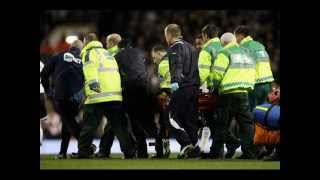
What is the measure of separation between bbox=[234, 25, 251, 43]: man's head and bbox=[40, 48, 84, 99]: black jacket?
88.8 inches

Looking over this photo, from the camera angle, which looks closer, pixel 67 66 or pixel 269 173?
pixel 269 173

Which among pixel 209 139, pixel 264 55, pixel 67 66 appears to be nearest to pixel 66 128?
pixel 67 66

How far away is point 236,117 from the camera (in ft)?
48.6

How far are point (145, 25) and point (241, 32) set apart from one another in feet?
13.8

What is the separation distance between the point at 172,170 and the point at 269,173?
3.83ft

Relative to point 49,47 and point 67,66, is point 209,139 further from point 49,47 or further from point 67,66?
point 49,47

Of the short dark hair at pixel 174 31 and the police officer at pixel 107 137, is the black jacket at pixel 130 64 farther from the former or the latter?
the short dark hair at pixel 174 31

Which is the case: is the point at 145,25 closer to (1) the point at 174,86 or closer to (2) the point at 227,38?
(2) the point at 227,38

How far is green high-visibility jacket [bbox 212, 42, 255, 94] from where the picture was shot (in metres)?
14.8

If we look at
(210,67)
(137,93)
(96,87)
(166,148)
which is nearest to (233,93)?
(210,67)

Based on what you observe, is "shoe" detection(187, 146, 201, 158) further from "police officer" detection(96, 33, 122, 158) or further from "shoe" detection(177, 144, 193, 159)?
"police officer" detection(96, 33, 122, 158)

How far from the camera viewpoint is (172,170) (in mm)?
12977

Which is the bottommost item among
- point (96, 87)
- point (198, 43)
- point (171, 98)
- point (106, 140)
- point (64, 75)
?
point (106, 140)
